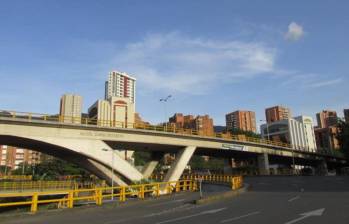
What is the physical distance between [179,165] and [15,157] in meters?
145

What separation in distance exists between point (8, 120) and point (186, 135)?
23.7 meters

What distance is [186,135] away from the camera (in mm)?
45500

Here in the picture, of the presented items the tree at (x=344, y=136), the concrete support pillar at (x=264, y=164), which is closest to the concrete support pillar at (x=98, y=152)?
the concrete support pillar at (x=264, y=164)

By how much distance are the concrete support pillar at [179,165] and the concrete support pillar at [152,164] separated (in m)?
4.34

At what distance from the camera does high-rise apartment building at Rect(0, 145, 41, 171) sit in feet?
516

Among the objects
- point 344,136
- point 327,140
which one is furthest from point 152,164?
point 327,140

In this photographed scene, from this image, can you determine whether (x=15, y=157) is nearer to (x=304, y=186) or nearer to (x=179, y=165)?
(x=179, y=165)

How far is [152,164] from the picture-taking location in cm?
4812

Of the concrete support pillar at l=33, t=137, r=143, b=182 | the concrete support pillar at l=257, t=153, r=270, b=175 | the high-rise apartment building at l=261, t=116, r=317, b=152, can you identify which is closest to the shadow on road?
the concrete support pillar at l=33, t=137, r=143, b=182

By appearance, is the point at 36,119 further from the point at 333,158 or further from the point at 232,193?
the point at 333,158

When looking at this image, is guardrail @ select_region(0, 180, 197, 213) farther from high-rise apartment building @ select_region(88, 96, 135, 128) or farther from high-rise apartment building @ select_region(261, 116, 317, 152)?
high-rise apartment building @ select_region(261, 116, 317, 152)

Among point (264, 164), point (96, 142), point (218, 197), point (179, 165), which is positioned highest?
→ point (96, 142)

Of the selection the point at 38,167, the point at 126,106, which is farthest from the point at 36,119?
the point at 126,106

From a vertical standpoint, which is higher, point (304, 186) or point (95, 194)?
point (95, 194)
